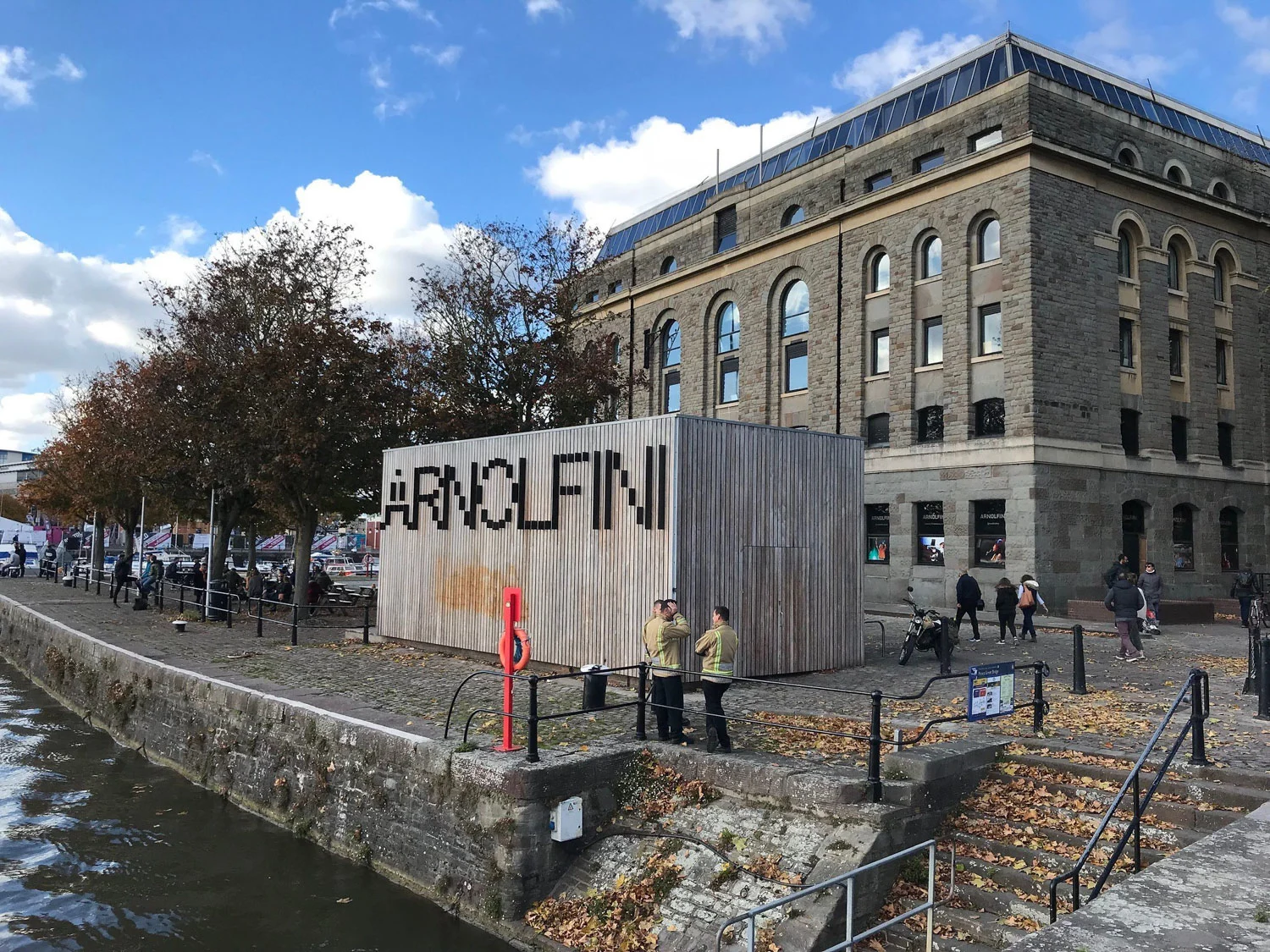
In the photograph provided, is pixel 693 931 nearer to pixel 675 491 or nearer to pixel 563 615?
pixel 675 491

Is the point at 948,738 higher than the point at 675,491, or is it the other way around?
the point at 675,491

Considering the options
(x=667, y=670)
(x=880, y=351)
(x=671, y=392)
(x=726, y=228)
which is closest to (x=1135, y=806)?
(x=667, y=670)

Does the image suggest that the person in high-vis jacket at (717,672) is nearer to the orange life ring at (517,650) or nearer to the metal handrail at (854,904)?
the orange life ring at (517,650)

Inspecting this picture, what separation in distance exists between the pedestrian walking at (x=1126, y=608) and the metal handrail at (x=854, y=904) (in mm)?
10327

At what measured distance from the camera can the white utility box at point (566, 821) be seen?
919 cm

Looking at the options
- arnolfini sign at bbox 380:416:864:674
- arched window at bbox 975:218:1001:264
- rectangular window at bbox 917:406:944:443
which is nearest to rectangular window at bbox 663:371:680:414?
rectangular window at bbox 917:406:944:443

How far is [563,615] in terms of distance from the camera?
1541 cm

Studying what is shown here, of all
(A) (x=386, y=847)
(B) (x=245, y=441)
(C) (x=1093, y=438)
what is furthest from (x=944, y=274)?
(A) (x=386, y=847)

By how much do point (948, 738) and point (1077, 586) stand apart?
65.0ft

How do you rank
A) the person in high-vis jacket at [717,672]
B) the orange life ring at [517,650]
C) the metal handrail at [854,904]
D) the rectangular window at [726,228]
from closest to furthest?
the metal handrail at [854,904] < the person in high-vis jacket at [717,672] < the orange life ring at [517,650] < the rectangular window at [726,228]

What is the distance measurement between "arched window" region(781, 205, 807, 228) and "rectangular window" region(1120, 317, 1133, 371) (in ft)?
38.6

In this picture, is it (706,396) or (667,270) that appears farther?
(667,270)

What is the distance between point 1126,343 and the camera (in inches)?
1166

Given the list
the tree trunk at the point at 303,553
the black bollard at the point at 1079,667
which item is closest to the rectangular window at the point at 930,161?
the black bollard at the point at 1079,667
